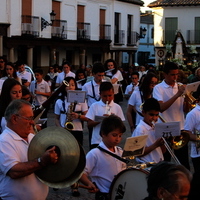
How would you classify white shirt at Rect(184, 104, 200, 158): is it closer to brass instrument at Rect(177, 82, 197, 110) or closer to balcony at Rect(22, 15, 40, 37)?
brass instrument at Rect(177, 82, 197, 110)

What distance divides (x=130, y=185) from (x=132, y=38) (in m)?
41.0

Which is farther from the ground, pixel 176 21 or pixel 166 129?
pixel 176 21

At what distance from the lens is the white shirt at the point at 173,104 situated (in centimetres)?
866

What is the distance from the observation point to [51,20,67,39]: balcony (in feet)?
117

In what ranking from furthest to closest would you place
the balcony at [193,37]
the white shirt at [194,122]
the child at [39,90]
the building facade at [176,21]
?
the balcony at [193,37]
the building facade at [176,21]
the child at [39,90]
the white shirt at [194,122]

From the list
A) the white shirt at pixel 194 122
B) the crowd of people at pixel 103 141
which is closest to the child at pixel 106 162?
the crowd of people at pixel 103 141

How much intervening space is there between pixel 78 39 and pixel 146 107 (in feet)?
104

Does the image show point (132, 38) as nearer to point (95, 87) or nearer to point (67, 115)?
point (95, 87)

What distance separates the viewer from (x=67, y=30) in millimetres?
37250

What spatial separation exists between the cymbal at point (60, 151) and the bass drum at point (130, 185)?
67 cm

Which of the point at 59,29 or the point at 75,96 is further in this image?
the point at 59,29

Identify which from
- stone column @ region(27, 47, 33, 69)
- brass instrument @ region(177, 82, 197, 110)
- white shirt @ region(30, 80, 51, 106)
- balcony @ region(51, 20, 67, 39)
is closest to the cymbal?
brass instrument @ region(177, 82, 197, 110)

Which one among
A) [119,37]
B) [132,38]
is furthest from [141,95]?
[132,38]

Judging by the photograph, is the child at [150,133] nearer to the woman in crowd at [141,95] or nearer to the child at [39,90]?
the woman in crowd at [141,95]
